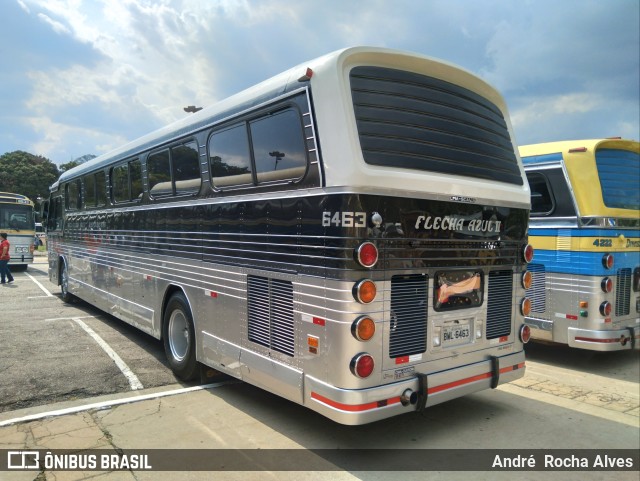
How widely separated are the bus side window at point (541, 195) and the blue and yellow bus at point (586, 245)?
14 millimetres

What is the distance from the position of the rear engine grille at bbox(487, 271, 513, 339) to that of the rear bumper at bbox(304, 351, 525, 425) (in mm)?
301

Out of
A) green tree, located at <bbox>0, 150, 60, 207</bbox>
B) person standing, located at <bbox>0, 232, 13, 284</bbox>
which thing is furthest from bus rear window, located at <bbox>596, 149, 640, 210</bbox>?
green tree, located at <bbox>0, 150, 60, 207</bbox>

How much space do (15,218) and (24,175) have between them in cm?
3842

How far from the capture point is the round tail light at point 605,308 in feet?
20.6

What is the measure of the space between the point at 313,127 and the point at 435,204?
1.21m

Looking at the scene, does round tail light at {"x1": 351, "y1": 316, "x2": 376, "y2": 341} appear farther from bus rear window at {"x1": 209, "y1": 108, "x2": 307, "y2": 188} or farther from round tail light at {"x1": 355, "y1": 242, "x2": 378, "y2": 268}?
bus rear window at {"x1": 209, "y1": 108, "x2": 307, "y2": 188}

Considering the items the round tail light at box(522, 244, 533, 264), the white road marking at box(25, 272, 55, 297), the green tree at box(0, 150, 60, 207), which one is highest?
the green tree at box(0, 150, 60, 207)

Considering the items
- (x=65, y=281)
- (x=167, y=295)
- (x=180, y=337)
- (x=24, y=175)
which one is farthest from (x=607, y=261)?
(x=24, y=175)

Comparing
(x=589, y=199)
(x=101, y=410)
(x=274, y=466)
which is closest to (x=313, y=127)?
(x=274, y=466)

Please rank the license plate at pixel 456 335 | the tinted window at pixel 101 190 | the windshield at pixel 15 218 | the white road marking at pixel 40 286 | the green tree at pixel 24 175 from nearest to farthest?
the license plate at pixel 456 335 < the tinted window at pixel 101 190 < the white road marking at pixel 40 286 < the windshield at pixel 15 218 < the green tree at pixel 24 175

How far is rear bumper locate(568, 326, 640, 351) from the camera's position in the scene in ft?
20.6

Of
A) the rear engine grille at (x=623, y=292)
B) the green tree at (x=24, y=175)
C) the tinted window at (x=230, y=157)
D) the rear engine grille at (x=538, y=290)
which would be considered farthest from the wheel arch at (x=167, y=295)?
the green tree at (x=24, y=175)

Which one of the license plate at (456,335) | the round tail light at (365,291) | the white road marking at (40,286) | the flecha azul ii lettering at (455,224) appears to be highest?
the flecha azul ii lettering at (455,224)

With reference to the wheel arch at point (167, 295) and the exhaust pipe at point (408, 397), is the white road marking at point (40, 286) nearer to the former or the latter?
the wheel arch at point (167, 295)
